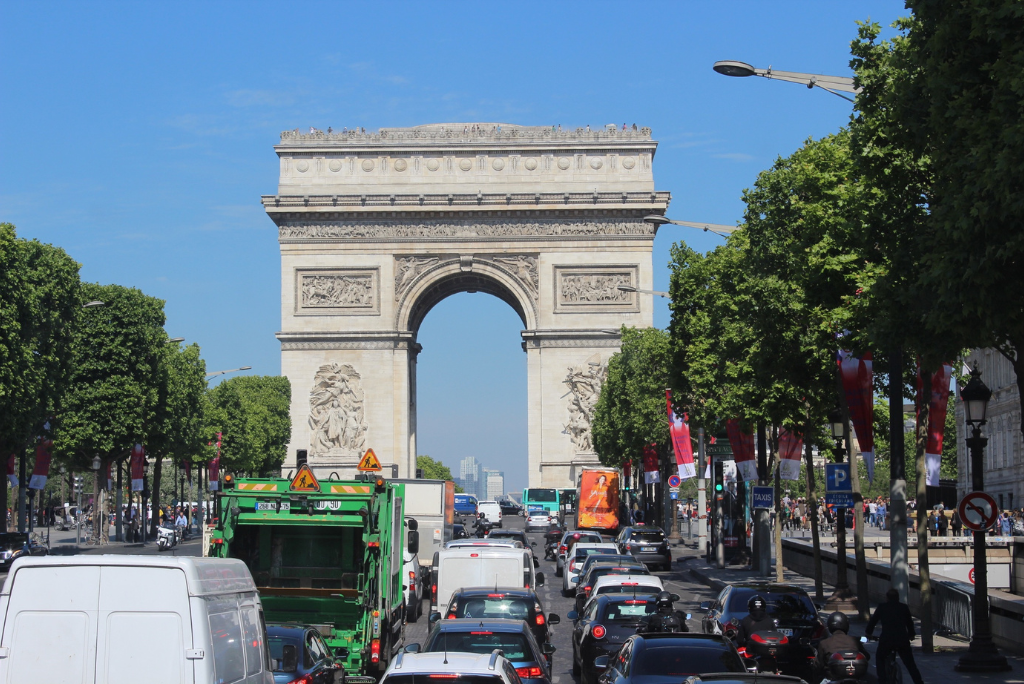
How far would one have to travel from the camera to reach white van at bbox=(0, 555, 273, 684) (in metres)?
9.98

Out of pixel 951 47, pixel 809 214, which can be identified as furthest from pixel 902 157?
pixel 809 214

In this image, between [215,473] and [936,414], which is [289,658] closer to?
[936,414]

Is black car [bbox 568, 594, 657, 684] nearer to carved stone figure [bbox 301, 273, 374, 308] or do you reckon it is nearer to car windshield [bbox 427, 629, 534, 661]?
car windshield [bbox 427, 629, 534, 661]

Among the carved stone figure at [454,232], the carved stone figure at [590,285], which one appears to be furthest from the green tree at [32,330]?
the carved stone figure at [590,285]

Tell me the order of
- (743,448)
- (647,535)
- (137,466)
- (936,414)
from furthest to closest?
(137,466)
(647,535)
(743,448)
(936,414)

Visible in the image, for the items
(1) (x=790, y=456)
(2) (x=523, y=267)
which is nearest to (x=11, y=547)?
(1) (x=790, y=456)

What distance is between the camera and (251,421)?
313 ft

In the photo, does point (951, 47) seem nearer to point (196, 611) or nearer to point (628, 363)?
point (196, 611)

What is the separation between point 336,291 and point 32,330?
3189 cm

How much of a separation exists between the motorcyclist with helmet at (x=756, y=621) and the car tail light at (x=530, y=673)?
16.5ft

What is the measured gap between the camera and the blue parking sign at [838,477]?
84.6 ft

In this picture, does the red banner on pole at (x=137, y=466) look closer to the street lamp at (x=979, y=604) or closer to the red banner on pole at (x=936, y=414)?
the red banner on pole at (x=936, y=414)

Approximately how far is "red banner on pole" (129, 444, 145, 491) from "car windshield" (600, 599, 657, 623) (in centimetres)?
4612

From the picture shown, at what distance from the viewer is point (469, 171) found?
253 feet
